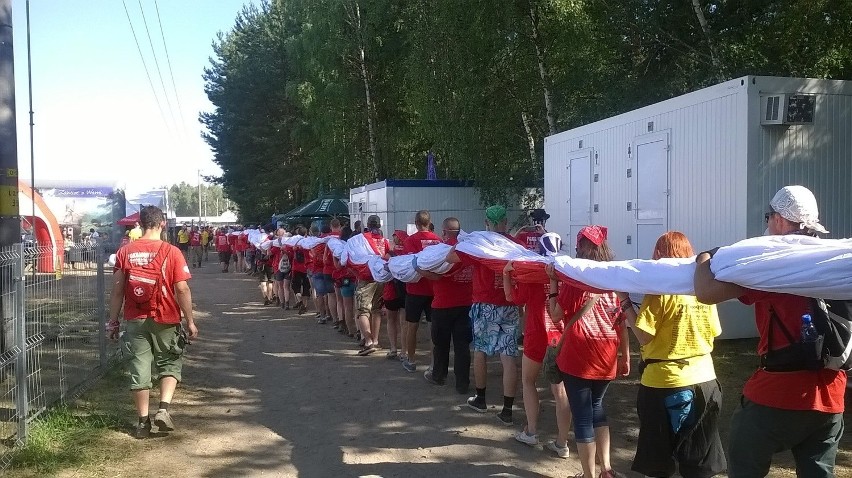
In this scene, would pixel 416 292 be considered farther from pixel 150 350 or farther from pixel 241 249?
pixel 241 249

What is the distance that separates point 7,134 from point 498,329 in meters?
5.36

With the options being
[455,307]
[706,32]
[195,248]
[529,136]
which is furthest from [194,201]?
[455,307]

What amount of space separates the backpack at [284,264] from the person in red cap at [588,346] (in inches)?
422

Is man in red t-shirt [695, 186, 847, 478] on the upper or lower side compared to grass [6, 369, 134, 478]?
upper

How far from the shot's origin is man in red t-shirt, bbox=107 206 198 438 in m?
6.19

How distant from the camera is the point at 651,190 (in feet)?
32.4

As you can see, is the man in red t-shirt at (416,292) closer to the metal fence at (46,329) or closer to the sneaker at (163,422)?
the sneaker at (163,422)

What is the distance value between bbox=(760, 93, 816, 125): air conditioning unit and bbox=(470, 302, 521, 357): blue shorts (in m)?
3.94

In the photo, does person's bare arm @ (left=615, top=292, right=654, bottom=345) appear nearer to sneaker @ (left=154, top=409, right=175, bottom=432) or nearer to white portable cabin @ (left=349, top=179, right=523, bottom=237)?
sneaker @ (left=154, top=409, right=175, bottom=432)

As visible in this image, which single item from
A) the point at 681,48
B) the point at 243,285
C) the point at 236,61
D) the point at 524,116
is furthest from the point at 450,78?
the point at 236,61

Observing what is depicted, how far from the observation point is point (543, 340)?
5469 millimetres

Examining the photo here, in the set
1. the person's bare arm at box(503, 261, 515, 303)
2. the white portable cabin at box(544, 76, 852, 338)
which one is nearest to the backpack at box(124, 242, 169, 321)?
the person's bare arm at box(503, 261, 515, 303)

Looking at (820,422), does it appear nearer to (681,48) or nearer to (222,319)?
(222,319)

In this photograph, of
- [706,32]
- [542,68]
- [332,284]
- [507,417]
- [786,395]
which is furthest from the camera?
[542,68]
